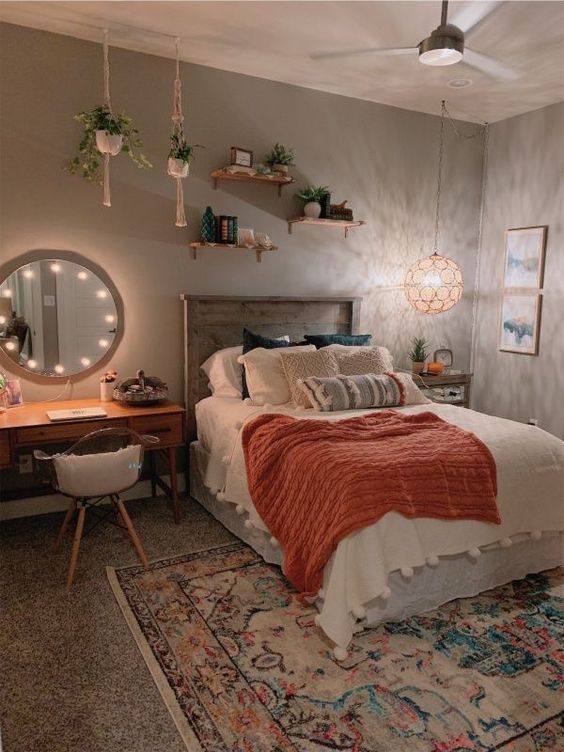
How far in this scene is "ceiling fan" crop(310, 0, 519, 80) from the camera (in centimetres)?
288

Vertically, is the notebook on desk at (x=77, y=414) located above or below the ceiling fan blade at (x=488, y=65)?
below

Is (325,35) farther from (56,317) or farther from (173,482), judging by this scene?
(173,482)

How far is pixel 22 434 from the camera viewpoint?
307 cm

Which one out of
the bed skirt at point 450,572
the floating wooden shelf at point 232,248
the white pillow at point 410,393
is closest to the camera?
A: the bed skirt at point 450,572

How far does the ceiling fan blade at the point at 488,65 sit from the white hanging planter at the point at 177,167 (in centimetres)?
183

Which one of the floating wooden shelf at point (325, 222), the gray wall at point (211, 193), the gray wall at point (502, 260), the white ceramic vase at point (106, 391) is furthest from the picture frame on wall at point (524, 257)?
the white ceramic vase at point (106, 391)

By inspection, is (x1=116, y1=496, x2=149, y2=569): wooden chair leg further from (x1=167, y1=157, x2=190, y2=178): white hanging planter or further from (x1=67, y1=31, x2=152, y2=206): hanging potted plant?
(x1=167, y1=157, x2=190, y2=178): white hanging planter

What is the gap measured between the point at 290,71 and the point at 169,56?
806 mm

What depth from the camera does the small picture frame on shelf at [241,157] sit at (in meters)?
3.88

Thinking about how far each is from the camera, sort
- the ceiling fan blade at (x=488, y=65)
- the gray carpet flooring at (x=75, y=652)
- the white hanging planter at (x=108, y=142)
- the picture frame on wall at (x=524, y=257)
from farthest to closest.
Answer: the picture frame on wall at (x=524, y=257) < the ceiling fan blade at (x=488, y=65) < the white hanging planter at (x=108, y=142) < the gray carpet flooring at (x=75, y=652)

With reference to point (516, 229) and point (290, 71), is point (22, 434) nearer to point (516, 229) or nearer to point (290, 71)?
point (290, 71)

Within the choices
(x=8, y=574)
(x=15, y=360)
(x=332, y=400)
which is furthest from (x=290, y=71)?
(x=8, y=574)

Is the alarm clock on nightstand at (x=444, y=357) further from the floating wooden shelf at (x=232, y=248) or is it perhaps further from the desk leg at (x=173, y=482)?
the desk leg at (x=173, y=482)

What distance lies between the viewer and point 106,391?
3680 mm
